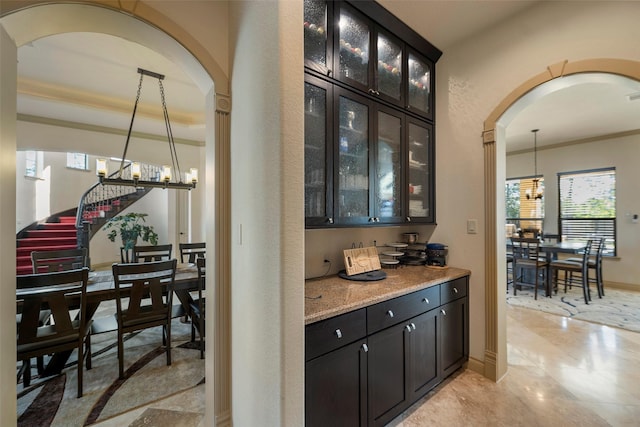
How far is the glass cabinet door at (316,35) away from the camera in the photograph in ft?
5.86

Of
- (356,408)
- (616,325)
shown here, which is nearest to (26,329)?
(356,408)

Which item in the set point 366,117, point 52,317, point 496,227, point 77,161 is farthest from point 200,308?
point 77,161

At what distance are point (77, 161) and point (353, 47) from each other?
31.8ft

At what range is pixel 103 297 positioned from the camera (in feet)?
7.96

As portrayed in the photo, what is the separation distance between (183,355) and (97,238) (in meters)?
6.71

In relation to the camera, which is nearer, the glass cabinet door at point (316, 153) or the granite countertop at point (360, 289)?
the granite countertop at point (360, 289)

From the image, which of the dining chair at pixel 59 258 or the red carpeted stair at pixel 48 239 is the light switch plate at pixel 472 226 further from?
the red carpeted stair at pixel 48 239

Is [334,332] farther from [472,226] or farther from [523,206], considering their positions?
[523,206]

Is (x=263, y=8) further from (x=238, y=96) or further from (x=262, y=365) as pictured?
(x=262, y=365)

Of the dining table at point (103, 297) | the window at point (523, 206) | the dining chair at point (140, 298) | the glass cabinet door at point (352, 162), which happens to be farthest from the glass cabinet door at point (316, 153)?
the window at point (523, 206)

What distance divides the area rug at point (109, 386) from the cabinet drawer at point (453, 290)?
2218 millimetres

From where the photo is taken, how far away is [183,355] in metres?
2.76

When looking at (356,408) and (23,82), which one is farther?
(23,82)

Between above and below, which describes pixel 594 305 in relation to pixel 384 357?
below
